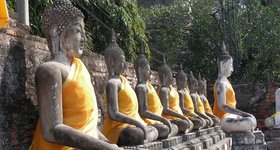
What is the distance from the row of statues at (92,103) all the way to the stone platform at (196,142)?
0.10m

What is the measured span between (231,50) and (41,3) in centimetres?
921

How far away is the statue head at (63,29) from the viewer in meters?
3.43

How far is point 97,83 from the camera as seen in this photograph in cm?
605

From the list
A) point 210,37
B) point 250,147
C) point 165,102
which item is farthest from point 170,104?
point 210,37

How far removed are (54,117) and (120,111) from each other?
6.25ft

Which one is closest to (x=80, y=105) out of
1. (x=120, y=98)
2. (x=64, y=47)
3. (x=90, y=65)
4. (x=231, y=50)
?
(x=64, y=47)

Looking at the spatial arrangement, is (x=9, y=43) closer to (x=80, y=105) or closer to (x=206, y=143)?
(x=80, y=105)

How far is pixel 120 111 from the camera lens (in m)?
4.98

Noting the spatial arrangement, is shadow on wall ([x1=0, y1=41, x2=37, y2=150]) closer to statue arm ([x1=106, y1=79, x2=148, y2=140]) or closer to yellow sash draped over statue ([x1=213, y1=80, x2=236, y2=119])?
statue arm ([x1=106, y1=79, x2=148, y2=140])

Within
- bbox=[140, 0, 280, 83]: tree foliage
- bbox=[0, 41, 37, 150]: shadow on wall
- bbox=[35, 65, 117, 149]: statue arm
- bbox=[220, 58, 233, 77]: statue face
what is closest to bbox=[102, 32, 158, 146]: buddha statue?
bbox=[0, 41, 37, 150]: shadow on wall

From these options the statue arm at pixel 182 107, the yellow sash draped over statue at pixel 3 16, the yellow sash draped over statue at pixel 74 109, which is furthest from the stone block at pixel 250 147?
the yellow sash draped over statue at pixel 3 16

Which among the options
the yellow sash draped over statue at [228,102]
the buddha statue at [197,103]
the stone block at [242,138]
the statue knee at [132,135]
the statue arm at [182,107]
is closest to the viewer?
the statue knee at [132,135]

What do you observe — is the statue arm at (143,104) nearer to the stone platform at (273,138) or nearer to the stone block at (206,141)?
the stone block at (206,141)

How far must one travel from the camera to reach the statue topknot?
3.44 meters
